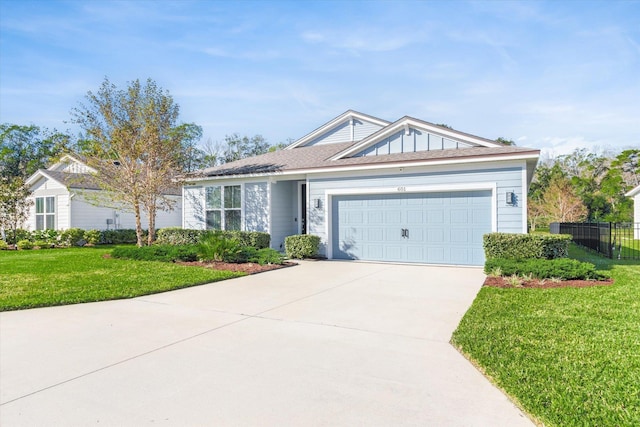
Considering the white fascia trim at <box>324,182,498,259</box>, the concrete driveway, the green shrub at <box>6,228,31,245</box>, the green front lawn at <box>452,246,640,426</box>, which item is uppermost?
the white fascia trim at <box>324,182,498,259</box>

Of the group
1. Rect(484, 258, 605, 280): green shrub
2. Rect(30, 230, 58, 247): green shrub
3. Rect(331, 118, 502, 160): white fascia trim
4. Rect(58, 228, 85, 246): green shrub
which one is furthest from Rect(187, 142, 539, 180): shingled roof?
Rect(30, 230, 58, 247): green shrub

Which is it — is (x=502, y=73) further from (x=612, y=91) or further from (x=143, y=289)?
(x=143, y=289)

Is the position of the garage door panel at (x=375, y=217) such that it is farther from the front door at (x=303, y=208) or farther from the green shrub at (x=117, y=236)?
the green shrub at (x=117, y=236)

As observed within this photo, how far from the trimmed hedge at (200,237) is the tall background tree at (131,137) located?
1772 millimetres

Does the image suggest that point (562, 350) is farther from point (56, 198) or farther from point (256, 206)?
point (56, 198)

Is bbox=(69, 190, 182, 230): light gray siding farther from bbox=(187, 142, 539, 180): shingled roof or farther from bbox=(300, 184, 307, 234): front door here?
bbox=(300, 184, 307, 234): front door

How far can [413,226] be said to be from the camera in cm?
1152

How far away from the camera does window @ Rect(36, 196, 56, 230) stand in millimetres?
20922

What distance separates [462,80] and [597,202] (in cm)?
2626

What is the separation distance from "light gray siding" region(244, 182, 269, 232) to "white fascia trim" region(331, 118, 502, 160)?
9.90ft

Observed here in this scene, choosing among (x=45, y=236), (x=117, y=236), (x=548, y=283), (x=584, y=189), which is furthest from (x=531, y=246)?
(x=584, y=189)

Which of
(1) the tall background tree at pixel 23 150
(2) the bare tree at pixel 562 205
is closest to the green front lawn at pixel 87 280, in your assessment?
(2) the bare tree at pixel 562 205

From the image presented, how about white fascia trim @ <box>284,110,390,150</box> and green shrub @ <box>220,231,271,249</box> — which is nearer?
green shrub @ <box>220,231,271,249</box>

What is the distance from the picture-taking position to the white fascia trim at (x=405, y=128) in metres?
11.4
